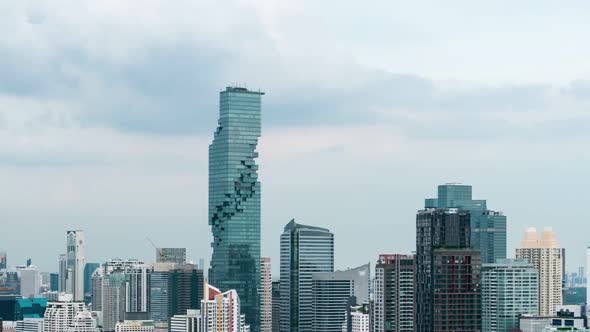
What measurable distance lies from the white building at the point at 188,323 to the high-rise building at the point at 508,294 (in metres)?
38.7

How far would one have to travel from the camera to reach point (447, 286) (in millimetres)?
131875

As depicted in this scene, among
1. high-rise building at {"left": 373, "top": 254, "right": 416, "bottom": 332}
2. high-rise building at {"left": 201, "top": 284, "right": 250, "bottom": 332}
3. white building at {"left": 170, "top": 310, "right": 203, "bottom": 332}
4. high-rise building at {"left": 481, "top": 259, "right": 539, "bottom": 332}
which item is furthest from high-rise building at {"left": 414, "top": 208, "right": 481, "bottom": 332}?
white building at {"left": 170, "top": 310, "right": 203, "bottom": 332}

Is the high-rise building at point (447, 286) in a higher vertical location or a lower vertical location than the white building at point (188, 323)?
higher

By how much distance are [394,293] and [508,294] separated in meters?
32.0

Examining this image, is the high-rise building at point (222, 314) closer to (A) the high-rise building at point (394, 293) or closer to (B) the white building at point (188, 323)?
(B) the white building at point (188, 323)

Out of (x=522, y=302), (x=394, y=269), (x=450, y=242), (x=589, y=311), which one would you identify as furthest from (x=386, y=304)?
(x=589, y=311)

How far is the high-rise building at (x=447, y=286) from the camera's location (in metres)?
132

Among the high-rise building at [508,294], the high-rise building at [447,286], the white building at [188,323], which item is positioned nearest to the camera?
the high-rise building at [447,286]

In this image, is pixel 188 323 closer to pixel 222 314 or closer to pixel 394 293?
pixel 222 314

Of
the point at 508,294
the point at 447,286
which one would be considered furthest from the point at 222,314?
the point at 447,286

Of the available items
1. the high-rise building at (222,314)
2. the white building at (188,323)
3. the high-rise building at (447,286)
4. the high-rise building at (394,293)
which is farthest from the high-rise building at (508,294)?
the white building at (188,323)

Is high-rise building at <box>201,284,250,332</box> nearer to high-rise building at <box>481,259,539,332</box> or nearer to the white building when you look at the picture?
the white building

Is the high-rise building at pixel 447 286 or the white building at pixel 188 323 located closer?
the high-rise building at pixel 447 286

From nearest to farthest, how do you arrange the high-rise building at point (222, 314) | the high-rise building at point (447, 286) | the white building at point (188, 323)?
the high-rise building at point (447, 286) → the high-rise building at point (222, 314) → the white building at point (188, 323)
